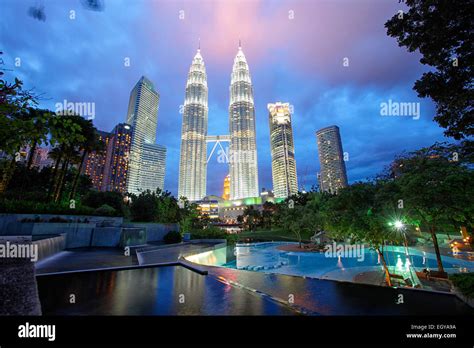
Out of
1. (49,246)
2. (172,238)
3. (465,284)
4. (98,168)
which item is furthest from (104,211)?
(98,168)

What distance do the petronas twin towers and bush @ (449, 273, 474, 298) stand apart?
149 metres

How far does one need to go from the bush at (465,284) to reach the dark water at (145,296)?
5.64 metres

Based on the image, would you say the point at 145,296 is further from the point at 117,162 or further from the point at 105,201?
the point at 117,162

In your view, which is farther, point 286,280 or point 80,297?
point 286,280

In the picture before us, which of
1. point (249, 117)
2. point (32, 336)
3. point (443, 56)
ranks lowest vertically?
point (32, 336)

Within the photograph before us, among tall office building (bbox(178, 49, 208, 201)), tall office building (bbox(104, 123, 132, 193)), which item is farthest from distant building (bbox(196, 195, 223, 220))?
tall office building (bbox(104, 123, 132, 193))

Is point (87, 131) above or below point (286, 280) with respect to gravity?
above

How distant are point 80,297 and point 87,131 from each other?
93.9ft

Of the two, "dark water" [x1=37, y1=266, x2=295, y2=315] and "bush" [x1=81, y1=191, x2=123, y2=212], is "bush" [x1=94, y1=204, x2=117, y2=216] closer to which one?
"bush" [x1=81, y1=191, x2=123, y2=212]

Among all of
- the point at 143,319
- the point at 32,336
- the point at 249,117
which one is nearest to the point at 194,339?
the point at 143,319

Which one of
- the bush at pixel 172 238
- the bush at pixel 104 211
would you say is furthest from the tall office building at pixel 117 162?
the bush at pixel 172 238

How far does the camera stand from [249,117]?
6299 inches

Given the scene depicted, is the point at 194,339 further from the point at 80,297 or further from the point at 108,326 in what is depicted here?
the point at 80,297

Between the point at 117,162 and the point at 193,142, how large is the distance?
61.0 m
